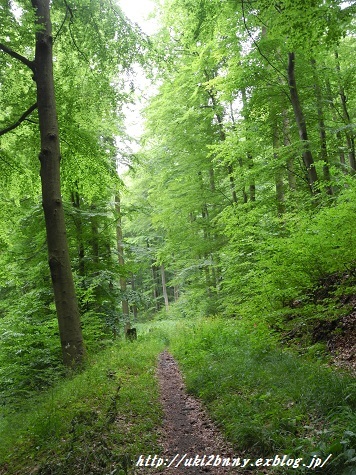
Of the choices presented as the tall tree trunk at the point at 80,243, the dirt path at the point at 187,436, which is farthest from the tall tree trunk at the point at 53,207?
the tall tree trunk at the point at 80,243

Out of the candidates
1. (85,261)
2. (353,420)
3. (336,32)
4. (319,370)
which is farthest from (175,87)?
(353,420)

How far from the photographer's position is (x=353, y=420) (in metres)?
3.22

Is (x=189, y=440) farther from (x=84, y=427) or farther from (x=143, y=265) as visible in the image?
(x=143, y=265)

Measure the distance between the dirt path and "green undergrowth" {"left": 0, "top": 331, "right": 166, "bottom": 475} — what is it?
215 mm

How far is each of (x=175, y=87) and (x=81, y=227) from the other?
741cm

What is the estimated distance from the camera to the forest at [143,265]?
4.03 metres

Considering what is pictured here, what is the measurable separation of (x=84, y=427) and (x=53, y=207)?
4197mm

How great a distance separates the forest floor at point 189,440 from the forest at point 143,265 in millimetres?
114

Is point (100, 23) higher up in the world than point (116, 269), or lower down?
higher up

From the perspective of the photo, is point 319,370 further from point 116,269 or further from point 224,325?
point 116,269

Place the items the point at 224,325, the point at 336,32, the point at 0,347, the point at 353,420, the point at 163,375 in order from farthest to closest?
the point at 224,325 → the point at 163,375 → the point at 0,347 → the point at 336,32 → the point at 353,420

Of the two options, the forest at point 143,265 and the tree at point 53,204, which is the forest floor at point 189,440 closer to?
the forest at point 143,265

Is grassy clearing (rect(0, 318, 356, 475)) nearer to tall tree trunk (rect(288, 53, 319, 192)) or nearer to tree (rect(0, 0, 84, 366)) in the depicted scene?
tree (rect(0, 0, 84, 366))

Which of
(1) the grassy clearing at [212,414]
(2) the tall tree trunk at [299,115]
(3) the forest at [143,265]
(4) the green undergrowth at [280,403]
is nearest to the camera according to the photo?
(4) the green undergrowth at [280,403]
